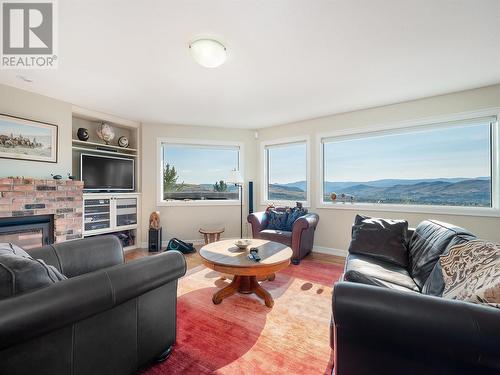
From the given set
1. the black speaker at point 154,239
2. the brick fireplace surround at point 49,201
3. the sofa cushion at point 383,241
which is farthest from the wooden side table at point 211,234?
the sofa cushion at point 383,241

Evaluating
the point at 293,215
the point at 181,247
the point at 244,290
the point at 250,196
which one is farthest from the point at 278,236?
the point at 181,247

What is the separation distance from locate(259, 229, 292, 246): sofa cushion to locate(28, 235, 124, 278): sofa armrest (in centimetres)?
213

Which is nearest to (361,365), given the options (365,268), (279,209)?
(365,268)

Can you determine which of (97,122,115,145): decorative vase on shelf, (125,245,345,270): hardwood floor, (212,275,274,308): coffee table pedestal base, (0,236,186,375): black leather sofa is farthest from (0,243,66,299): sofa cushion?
(97,122,115,145): decorative vase on shelf

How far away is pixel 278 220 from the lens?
13.0 ft

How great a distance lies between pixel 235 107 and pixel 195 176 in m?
1.83

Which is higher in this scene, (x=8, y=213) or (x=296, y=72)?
(x=296, y=72)

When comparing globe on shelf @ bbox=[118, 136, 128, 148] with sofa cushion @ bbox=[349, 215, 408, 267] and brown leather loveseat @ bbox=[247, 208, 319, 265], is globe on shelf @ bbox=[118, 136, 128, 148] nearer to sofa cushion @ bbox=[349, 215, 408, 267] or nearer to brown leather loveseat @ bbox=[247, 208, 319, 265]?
brown leather loveseat @ bbox=[247, 208, 319, 265]

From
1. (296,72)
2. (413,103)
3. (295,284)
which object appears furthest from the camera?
(413,103)

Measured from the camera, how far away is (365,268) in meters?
1.89

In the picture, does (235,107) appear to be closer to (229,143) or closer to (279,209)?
(229,143)

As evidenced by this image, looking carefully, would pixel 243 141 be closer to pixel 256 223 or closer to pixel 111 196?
pixel 256 223

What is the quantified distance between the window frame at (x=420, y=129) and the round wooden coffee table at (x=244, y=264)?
1.91 meters

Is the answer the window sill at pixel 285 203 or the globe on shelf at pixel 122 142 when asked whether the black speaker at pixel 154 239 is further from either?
the window sill at pixel 285 203
